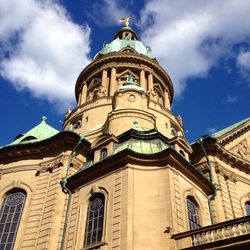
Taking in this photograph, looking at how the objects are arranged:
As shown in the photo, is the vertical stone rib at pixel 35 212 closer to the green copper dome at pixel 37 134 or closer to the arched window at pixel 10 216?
the arched window at pixel 10 216

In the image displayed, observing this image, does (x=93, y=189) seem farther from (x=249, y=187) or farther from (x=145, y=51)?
(x=145, y=51)

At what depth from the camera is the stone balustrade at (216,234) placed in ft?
50.6

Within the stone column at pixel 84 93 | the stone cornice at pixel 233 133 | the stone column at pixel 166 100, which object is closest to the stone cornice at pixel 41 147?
the stone cornice at pixel 233 133

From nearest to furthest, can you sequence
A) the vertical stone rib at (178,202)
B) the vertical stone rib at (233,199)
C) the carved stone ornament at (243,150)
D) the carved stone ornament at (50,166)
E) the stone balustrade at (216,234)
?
the stone balustrade at (216,234), the vertical stone rib at (178,202), the carved stone ornament at (50,166), the vertical stone rib at (233,199), the carved stone ornament at (243,150)

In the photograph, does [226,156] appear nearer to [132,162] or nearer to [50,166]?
[132,162]

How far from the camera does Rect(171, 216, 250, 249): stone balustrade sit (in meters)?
15.4

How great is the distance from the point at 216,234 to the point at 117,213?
4.95m

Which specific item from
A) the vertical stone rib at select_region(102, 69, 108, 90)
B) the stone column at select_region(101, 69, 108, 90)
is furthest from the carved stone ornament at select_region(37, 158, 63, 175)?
the vertical stone rib at select_region(102, 69, 108, 90)

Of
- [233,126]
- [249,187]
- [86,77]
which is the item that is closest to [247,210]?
[249,187]

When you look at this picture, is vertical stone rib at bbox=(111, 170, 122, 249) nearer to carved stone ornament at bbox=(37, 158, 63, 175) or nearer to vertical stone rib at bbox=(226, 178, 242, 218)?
carved stone ornament at bbox=(37, 158, 63, 175)

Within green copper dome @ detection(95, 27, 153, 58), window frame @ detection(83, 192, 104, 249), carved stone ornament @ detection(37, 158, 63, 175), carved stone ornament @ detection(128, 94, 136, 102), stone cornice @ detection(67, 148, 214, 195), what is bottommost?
window frame @ detection(83, 192, 104, 249)

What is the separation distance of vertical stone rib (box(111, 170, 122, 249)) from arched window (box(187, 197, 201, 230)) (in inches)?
153

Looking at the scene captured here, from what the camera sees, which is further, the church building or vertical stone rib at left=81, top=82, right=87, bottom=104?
vertical stone rib at left=81, top=82, right=87, bottom=104

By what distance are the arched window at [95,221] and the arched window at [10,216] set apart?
4831 millimetres
